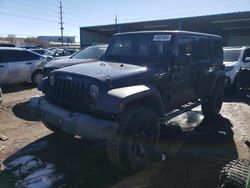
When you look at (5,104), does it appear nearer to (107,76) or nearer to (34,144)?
(34,144)

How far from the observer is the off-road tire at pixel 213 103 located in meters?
6.74

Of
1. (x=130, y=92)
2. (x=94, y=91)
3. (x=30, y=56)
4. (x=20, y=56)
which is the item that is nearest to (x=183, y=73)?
(x=130, y=92)

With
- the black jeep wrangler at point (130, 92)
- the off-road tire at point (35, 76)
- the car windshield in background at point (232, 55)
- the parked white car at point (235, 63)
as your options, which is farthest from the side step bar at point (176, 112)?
the off-road tire at point (35, 76)

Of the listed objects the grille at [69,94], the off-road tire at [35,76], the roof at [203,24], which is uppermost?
the roof at [203,24]

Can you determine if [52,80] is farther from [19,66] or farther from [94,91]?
[19,66]

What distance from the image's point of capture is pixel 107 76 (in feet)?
13.0

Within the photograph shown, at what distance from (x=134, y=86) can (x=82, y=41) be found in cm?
3446

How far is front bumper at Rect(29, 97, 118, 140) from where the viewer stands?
353 centimetres

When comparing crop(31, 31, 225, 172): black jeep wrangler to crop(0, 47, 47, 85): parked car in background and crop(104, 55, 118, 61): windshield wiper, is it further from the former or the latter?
crop(0, 47, 47, 85): parked car in background

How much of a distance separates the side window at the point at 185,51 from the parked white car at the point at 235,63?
525 cm

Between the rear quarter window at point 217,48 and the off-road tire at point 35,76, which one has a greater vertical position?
the rear quarter window at point 217,48

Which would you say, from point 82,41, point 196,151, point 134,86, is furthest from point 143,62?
point 82,41

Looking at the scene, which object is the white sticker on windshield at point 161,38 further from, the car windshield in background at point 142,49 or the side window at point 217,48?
the side window at point 217,48

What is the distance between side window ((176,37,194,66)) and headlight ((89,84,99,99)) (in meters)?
1.71
